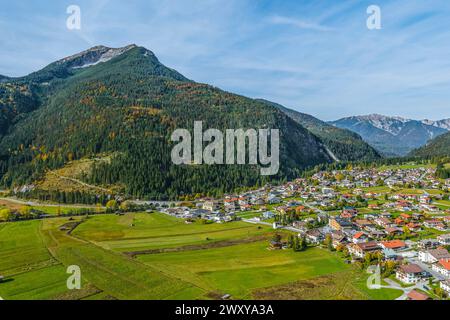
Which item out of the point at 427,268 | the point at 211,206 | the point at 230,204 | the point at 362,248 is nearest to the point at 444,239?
the point at 427,268

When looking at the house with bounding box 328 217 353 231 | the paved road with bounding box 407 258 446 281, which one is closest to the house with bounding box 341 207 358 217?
the house with bounding box 328 217 353 231

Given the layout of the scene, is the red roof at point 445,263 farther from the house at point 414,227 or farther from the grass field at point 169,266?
the house at point 414,227

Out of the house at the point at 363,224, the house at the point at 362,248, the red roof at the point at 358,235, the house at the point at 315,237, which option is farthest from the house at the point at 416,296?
the house at the point at 363,224

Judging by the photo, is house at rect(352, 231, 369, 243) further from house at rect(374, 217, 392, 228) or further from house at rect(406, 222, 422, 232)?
house at rect(406, 222, 422, 232)

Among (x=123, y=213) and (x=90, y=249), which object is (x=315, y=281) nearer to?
(x=90, y=249)

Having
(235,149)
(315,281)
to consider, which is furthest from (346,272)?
(235,149)

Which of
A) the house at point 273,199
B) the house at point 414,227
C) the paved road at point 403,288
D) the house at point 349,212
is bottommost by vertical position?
the paved road at point 403,288
